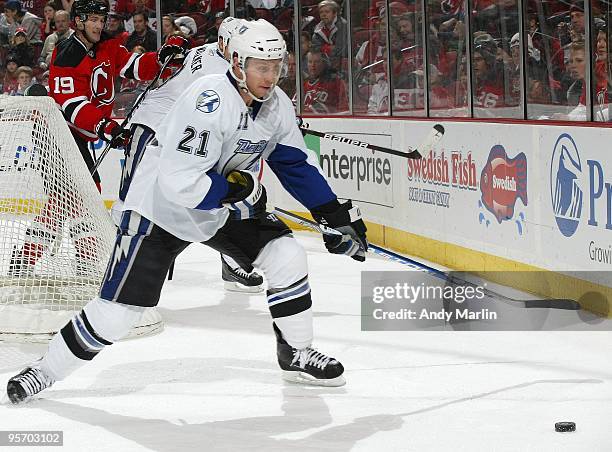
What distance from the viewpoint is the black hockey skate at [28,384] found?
10.6 feet

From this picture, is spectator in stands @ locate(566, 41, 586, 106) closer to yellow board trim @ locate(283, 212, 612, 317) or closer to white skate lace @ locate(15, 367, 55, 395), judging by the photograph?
yellow board trim @ locate(283, 212, 612, 317)

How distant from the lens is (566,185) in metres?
4.68

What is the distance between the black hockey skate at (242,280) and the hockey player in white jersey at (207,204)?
6.62 ft

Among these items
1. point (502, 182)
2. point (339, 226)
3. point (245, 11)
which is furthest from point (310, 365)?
point (245, 11)

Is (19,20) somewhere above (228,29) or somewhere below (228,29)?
above

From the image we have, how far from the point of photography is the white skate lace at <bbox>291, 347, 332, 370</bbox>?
3.47m

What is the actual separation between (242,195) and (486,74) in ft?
10.1

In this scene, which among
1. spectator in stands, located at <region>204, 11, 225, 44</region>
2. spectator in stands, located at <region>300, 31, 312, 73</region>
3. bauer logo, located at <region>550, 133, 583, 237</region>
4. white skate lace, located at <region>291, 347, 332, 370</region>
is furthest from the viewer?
spectator in stands, located at <region>204, 11, 225, 44</region>

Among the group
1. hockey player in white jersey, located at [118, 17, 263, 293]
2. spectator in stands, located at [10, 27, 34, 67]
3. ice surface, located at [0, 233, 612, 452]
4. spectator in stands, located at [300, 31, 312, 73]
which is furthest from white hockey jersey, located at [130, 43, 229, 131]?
spectator in stands, located at [10, 27, 34, 67]

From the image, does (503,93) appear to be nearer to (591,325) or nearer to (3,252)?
(591,325)

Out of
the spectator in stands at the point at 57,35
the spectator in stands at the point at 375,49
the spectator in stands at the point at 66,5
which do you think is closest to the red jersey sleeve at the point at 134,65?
the spectator in stands at the point at 375,49

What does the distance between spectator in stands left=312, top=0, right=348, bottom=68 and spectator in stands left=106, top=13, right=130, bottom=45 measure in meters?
1.79

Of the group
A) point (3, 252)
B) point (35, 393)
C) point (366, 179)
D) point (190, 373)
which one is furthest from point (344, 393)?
point (366, 179)

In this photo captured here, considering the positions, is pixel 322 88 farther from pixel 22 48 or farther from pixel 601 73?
pixel 601 73
